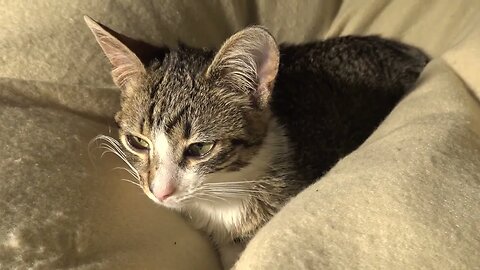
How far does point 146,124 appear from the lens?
1.15 m

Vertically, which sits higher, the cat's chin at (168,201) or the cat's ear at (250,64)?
the cat's ear at (250,64)

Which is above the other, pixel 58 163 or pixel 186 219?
pixel 58 163

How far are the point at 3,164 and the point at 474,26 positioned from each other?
105 cm

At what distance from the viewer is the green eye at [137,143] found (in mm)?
1166

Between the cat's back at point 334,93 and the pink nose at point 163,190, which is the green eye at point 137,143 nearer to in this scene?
the pink nose at point 163,190

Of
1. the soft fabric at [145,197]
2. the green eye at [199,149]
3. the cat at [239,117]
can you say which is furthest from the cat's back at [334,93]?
the green eye at [199,149]

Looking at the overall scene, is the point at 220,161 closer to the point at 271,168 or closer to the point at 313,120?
the point at 271,168

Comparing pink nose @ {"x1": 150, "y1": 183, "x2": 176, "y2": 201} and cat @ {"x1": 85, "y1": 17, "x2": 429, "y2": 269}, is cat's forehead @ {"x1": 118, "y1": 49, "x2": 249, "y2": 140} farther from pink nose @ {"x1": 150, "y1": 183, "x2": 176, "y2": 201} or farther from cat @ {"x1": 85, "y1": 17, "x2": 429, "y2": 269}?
pink nose @ {"x1": 150, "y1": 183, "x2": 176, "y2": 201}

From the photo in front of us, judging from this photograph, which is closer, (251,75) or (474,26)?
(251,75)

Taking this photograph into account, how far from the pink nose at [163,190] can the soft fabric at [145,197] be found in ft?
0.25

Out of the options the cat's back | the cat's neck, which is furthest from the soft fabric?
the cat's back

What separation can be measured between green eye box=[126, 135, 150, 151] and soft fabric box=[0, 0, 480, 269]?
67 mm

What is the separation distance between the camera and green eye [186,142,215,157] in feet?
3.67

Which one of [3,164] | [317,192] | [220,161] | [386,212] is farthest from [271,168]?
[3,164]
